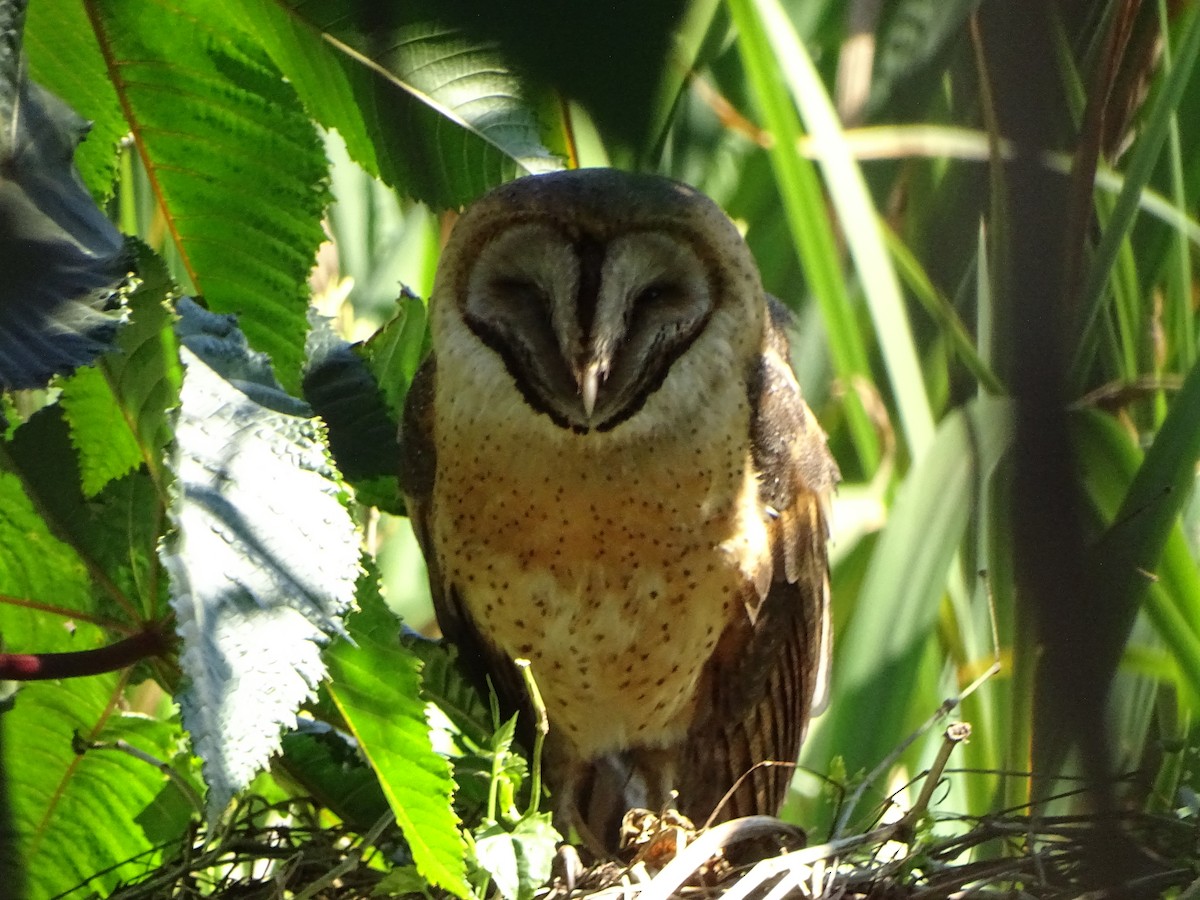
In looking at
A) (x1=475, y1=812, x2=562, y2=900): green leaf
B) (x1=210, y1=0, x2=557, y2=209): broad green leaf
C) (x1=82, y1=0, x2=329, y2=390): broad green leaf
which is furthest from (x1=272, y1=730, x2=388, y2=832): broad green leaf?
(x1=210, y1=0, x2=557, y2=209): broad green leaf

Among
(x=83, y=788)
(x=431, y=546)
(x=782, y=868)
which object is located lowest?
(x=782, y=868)

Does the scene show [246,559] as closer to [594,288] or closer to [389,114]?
[389,114]

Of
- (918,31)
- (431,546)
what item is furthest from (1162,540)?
(431,546)

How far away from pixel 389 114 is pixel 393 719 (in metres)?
0.42

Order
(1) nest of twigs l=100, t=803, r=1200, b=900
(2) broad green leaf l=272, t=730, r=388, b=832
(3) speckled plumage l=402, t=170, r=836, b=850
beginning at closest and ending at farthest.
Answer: (1) nest of twigs l=100, t=803, r=1200, b=900 → (2) broad green leaf l=272, t=730, r=388, b=832 → (3) speckled plumage l=402, t=170, r=836, b=850

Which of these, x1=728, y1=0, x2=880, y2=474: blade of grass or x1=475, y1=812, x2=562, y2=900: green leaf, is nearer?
x1=475, y1=812, x2=562, y2=900: green leaf

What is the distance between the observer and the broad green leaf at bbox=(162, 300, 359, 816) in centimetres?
70

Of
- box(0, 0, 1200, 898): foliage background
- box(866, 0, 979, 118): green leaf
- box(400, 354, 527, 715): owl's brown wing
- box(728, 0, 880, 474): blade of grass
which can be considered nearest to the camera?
box(0, 0, 1200, 898): foliage background

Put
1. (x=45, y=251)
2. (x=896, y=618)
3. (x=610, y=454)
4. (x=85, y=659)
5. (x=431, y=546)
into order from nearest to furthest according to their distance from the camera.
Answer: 1. (x=45, y=251)
2. (x=85, y=659)
3. (x=610, y=454)
4. (x=431, y=546)
5. (x=896, y=618)

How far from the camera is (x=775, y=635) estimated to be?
1.39 meters

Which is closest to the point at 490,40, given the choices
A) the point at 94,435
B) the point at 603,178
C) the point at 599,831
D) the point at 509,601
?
the point at 94,435

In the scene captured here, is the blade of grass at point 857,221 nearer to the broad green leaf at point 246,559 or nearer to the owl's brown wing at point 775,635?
the owl's brown wing at point 775,635

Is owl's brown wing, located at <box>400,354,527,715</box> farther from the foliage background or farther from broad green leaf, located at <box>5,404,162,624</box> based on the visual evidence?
broad green leaf, located at <box>5,404,162,624</box>

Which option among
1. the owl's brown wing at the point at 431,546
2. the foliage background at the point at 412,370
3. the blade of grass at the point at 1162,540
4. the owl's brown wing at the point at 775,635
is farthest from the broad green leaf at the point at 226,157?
the blade of grass at the point at 1162,540
